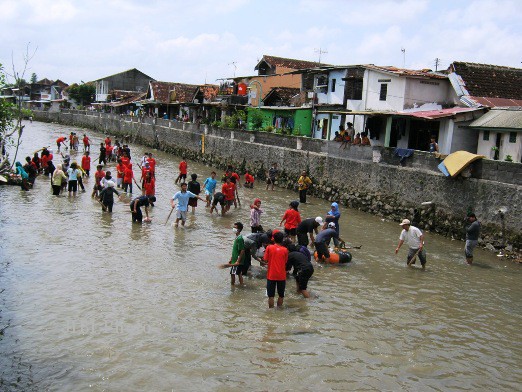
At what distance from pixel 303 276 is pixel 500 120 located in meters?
13.5

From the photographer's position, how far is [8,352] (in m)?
7.98

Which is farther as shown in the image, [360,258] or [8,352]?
[360,258]

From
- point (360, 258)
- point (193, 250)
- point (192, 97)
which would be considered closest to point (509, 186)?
point (360, 258)

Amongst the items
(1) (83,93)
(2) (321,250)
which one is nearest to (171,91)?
(1) (83,93)

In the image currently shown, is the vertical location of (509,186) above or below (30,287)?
above

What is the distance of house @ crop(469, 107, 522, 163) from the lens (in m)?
19.4

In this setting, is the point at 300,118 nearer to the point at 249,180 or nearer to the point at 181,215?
the point at 249,180

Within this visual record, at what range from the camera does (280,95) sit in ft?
137

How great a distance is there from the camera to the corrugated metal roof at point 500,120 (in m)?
19.5

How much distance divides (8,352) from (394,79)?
2424 centimetres

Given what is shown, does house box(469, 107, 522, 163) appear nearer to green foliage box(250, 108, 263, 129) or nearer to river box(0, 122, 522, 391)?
river box(0, 122, 522, 391)

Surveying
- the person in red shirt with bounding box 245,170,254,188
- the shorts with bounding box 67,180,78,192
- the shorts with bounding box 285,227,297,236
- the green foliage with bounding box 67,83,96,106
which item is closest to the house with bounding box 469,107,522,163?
the shorts with bounding box 285,227,297,236

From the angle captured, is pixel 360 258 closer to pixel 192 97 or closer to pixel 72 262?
pixel 72 262

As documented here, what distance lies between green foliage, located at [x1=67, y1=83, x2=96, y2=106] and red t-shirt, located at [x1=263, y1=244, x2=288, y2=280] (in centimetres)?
8529
